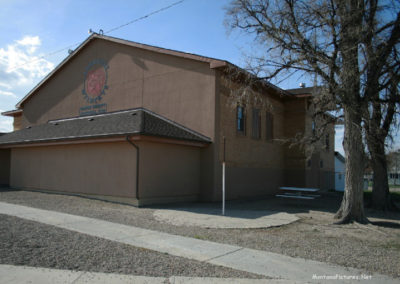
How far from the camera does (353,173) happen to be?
11.1 metres

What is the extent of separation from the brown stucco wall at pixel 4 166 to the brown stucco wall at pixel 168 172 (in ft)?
50.4

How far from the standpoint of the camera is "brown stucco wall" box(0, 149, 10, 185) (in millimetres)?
24828

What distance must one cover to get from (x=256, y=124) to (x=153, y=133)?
8.11 m

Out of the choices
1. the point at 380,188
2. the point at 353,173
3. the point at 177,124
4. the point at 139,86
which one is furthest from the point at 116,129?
the point at 380,188

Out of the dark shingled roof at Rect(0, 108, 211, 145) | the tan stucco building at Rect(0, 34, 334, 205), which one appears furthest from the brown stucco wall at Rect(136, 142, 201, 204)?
the dark shingled roof at Rect(0, 108, 211, 145)

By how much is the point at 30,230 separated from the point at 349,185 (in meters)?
9.33

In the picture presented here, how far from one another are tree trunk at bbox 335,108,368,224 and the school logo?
14801mm

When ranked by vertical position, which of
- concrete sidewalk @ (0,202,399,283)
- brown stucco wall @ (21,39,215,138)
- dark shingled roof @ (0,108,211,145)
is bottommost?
concrete sidewalk @ (0,202,399,283)

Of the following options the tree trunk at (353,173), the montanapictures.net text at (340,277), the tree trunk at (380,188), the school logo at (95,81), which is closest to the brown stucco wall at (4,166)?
the school logo at (95,81)

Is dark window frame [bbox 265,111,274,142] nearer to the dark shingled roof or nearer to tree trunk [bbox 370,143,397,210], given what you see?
the dark shingled roof

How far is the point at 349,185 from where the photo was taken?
11.2 metres

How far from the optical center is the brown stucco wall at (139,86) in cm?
1688

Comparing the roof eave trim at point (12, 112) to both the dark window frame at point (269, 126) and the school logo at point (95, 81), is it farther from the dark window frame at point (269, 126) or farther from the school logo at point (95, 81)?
the dark window frame at point (269, 126)

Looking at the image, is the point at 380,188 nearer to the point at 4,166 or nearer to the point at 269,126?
the point at 269,126
